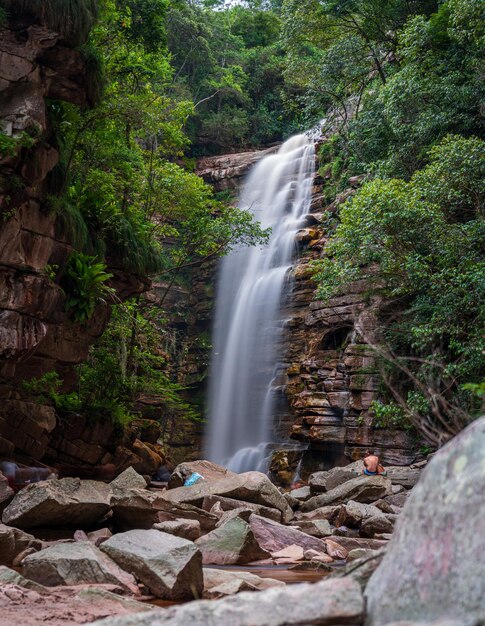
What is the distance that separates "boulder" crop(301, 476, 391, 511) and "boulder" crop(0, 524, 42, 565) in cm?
802

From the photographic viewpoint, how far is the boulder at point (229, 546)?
8734mm

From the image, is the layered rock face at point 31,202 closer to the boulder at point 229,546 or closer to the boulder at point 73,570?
the boulder at point 229,546

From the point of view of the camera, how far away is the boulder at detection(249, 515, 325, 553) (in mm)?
9750

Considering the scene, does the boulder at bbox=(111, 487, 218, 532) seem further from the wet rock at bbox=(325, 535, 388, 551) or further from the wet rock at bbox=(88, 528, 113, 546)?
the wet rock at bbox=(325, 535, 388, 551)

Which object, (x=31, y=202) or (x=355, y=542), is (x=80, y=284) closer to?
(x=31, y=202)

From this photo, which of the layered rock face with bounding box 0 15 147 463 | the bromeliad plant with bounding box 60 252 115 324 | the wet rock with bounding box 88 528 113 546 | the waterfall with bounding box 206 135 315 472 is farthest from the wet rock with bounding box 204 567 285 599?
the waterfall with bounding box 206 135 315 472

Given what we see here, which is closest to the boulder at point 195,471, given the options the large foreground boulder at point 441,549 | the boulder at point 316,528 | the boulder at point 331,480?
the boulder at point 331,480

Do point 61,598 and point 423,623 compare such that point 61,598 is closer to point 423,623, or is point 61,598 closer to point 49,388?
point 423,623

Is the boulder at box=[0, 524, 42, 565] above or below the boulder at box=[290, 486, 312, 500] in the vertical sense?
above

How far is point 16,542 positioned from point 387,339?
43.5ft

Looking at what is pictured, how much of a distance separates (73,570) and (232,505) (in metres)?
5.82

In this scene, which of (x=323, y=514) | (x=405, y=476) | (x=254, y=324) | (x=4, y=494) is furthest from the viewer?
(x=254, y=324)

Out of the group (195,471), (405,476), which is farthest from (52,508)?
(405,476)

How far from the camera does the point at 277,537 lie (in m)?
9.93
